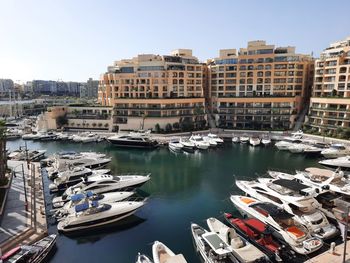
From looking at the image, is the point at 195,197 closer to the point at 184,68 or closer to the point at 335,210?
the point at 335,210

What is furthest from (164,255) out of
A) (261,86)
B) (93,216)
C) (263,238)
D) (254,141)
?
(261,86)

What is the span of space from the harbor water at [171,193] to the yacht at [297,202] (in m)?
4.06

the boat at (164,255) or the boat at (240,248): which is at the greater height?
the boat at (240,248)

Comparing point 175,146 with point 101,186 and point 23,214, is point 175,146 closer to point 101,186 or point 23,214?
point 101,186

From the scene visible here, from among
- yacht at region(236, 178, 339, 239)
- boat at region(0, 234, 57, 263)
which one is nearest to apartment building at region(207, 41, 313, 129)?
yacht at region(236, 178, 339, 239)

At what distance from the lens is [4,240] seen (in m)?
21.3

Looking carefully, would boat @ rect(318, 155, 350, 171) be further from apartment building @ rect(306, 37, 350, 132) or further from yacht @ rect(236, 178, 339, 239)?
yacht @ rect(236, 178, 339, 239)

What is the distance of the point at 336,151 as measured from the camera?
48188 millimetres

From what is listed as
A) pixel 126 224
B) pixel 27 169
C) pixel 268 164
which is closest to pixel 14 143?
pixel 27 169

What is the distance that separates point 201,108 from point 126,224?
54.7 meters

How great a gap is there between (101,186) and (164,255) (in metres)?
14.7

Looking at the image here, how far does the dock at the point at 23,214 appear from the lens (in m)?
22.0

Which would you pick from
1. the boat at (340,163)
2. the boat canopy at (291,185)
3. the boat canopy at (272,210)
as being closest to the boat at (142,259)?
the boat canopy at (272,210)

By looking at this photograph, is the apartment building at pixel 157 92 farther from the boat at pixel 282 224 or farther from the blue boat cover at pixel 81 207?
the boat at pixel 282 224
